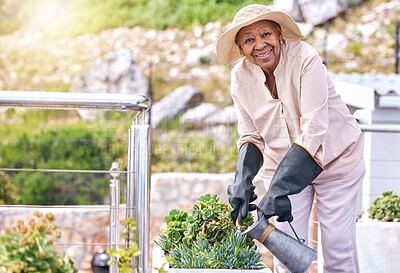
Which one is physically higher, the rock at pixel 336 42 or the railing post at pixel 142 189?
the rock at pixel 336 42

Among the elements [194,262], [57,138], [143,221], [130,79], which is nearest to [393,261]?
[194,262]

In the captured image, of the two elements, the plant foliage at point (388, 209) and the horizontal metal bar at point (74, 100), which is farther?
the plant foliage at point (388, 209)

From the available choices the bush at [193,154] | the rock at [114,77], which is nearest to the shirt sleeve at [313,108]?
the bush at [193,154]

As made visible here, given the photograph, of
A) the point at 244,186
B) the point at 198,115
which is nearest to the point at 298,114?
the point at 244,186

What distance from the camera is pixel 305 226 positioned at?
2273 mm

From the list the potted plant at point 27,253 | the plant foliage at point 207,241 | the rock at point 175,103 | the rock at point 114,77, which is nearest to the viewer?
the potted plant at point 27,253

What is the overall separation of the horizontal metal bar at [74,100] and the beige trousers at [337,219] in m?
0.92

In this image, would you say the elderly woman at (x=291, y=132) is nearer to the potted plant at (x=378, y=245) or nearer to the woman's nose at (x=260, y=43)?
the woman's nose at (x=260, y=43)

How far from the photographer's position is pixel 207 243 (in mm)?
1774

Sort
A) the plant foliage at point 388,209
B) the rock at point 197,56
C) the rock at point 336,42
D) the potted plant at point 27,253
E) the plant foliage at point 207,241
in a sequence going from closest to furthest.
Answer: the potted plant at point 27,253, the plant foliage at point 207,241, the plant foliage at point 388,209, the rock at point 197,56, the rock at point 336,42

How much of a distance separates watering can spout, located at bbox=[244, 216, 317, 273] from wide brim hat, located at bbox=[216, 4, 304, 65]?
701 mm

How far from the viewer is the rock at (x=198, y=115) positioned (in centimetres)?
1088

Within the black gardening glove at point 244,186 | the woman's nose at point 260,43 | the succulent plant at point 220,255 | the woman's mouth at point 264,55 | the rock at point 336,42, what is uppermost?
the rock at point 336,42

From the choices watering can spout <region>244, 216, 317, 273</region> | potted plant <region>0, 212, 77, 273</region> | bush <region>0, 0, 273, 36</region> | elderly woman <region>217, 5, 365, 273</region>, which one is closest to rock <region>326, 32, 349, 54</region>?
bush <region>0, 0, 273, 36</region>
